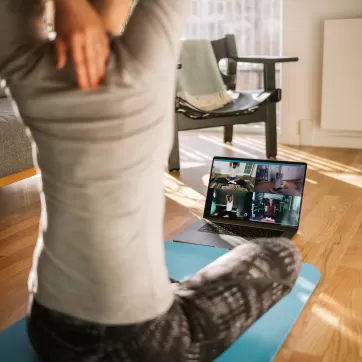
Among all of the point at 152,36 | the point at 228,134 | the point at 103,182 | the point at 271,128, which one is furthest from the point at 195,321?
the point at 228,134

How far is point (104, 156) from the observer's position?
0.77 m

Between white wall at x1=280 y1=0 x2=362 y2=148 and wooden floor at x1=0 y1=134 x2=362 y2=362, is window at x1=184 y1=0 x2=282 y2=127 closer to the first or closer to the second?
white wall at x1=280 y1=0 x2=362 y2=148

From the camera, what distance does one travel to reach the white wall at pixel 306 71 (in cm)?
353

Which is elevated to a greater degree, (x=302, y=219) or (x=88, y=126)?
(x=88, y=126)

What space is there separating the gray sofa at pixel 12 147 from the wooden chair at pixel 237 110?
890 mm

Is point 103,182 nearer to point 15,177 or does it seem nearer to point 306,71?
point 15,177

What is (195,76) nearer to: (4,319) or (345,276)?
(345,276)

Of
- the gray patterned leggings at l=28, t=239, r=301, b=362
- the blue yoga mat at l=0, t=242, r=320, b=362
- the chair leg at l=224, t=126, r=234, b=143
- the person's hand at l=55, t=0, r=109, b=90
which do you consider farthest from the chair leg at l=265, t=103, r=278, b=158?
the person's hand at l=55, t=0, r=109, b=90

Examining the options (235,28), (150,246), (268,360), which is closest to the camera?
(150,246)

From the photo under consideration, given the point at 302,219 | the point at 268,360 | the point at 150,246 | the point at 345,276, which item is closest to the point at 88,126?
the point at 150,246

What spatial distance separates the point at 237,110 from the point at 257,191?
1163 mm

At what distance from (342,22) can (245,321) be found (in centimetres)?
279

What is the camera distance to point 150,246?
2.85 ft

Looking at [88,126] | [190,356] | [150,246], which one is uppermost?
[88,126]
